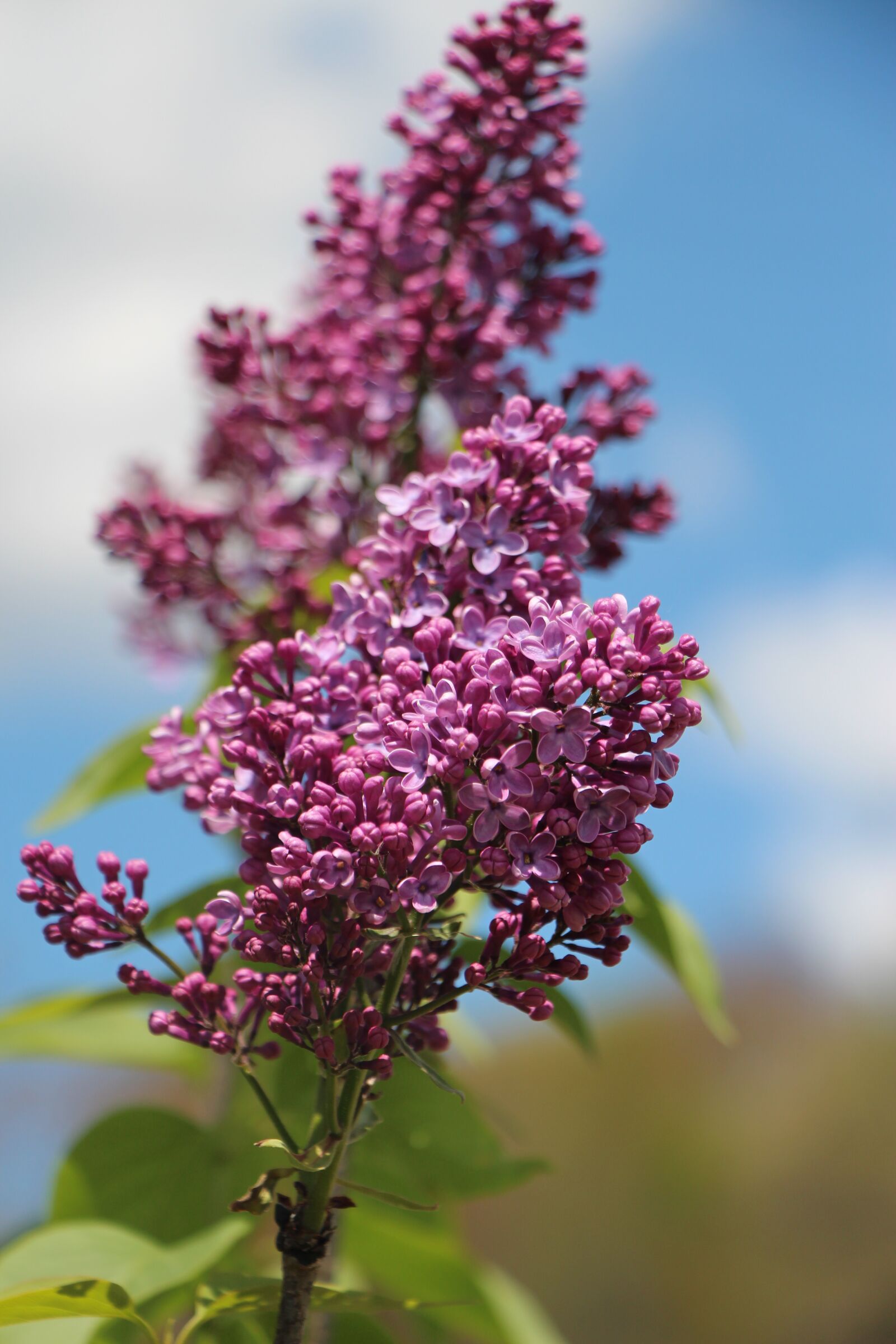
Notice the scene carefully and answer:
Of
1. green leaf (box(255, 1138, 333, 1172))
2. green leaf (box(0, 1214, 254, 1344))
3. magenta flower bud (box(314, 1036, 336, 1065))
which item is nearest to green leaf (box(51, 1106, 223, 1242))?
green leaf (box(0, 1214, 254, 1344))

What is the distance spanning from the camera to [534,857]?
43.8 inches

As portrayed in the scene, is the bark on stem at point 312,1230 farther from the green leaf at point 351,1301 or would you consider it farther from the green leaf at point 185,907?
the green leaf at point 185,907

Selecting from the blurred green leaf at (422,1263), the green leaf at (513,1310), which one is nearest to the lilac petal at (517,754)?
the blurred green leaf at (422,1263)

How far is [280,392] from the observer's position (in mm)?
2146

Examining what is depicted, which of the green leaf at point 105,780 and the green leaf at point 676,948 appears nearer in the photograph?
the green leaf at point 676,948

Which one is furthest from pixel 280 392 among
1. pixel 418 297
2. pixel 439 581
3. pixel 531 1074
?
pixel 531 1074

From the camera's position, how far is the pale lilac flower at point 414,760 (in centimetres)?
114

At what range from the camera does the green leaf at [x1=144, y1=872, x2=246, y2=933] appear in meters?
1.75

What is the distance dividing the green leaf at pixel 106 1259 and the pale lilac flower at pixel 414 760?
73cm

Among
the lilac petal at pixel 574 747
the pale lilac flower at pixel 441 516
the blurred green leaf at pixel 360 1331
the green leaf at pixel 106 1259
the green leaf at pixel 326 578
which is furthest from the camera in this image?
the green leaf at pixel 326 578

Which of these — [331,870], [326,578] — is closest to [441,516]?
[331,870]

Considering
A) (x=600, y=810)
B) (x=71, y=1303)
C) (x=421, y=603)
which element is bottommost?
(x=71, y=1303)

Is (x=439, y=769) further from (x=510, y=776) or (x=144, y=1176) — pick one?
(x=144, y=1176)

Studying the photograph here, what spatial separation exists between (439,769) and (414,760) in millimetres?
32
